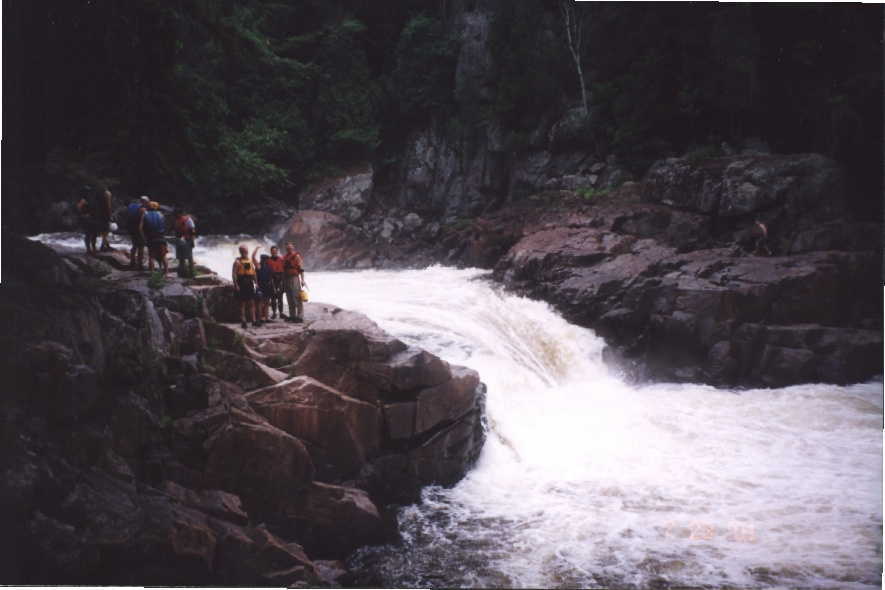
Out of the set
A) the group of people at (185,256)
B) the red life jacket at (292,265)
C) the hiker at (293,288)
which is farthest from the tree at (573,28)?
the group of people at (185,256)

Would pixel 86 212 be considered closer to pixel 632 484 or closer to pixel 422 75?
pixel 632 484

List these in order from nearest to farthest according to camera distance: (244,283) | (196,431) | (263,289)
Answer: (196,431) < (244,283) < (263,289)

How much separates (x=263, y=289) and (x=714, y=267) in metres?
7.28

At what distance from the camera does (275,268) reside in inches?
272

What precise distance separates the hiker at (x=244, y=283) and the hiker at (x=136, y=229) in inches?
35.6

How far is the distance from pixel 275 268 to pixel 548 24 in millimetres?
7094

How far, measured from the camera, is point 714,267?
33.1ft

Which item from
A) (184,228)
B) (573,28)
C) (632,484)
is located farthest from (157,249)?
(573,28)

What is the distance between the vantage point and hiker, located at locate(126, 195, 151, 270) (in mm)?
5504

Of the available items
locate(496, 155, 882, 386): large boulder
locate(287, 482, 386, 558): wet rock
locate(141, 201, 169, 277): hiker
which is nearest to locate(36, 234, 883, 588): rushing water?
locate(287, 482, 386, 558): wet rock

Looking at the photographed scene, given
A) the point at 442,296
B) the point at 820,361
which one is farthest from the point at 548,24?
the point at 820,361

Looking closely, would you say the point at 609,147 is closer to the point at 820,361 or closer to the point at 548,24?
the point at 548,24

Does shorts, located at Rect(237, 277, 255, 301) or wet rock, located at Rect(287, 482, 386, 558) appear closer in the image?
wet rock, located at Rect(287, 482, 386, 558)

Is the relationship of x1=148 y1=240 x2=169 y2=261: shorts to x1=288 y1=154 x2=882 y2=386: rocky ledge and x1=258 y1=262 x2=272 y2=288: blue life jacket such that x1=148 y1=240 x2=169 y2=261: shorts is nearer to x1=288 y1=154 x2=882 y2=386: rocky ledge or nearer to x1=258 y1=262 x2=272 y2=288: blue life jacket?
x1=258 y1=262 x2=272 y2=288: blue life jacket
